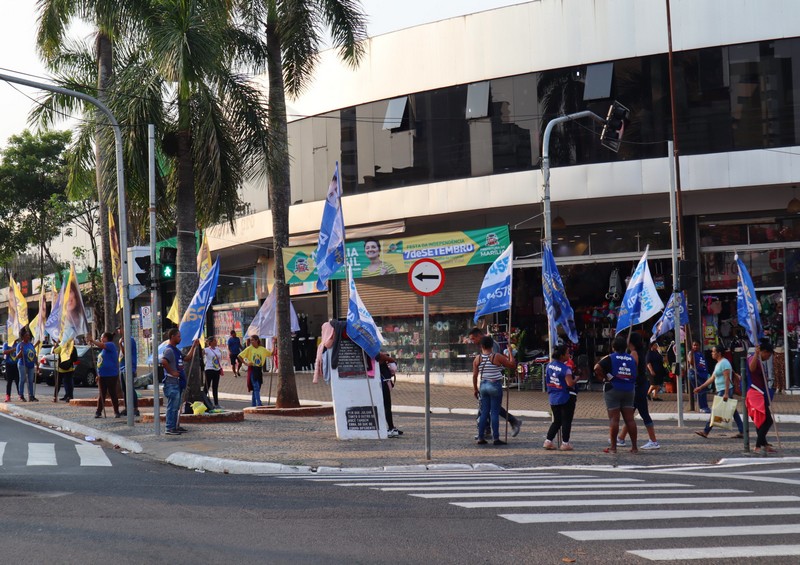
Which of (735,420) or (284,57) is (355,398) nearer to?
(735,420)

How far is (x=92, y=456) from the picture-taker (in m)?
14.8

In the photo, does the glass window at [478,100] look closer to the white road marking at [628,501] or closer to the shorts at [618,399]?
the shorts at [618,399]

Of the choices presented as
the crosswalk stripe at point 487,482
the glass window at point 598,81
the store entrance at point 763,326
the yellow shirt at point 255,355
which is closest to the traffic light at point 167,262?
the yellow shirt at point 255,355

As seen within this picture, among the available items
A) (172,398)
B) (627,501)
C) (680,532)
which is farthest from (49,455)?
(680,532)

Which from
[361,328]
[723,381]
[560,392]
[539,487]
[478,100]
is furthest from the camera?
[478,100]

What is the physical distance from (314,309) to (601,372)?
969 inches

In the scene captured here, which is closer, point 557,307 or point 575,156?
point 557,307

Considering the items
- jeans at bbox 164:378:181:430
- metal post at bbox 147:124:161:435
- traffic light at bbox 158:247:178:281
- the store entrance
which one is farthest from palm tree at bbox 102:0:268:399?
the store entrance

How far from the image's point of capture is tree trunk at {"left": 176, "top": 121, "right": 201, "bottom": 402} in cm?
1997

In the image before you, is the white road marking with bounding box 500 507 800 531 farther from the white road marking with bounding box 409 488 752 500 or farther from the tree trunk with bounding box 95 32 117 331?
the tree trunk with bounding box 95 32 117 331

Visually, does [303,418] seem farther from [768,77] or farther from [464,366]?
[768,77]

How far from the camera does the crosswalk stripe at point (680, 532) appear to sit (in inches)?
294

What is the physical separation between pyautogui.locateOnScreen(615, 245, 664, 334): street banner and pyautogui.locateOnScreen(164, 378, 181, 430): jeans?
8537mm

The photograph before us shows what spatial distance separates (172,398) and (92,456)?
105 inches
